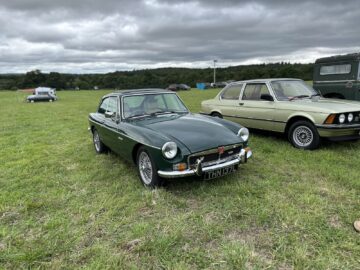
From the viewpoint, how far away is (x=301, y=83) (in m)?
6.91

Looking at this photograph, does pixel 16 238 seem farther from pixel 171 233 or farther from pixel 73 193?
pixel 171 233

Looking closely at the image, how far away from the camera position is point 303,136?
5.84 m

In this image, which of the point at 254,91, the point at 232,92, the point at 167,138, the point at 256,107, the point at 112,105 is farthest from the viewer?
the point at 232,92

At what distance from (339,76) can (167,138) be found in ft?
28.5

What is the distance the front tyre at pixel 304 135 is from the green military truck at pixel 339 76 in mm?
4694

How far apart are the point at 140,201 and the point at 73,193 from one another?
115 cm

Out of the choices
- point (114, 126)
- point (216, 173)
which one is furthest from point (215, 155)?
point (114, 126)

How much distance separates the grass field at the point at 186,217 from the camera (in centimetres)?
251

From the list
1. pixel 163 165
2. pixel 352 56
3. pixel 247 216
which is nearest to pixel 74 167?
pixel 163 165

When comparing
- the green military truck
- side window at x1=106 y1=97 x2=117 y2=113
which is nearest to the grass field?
side window at x1=106 y1=97 x2=117 y2=113

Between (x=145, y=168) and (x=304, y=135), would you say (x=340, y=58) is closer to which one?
(x=304, y=135)

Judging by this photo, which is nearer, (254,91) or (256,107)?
(256,107)

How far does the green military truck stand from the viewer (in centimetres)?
900

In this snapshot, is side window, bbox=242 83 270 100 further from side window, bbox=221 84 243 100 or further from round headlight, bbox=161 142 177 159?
round headlight, bbox=161 142 177 159
